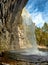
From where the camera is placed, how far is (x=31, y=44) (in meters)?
20.3

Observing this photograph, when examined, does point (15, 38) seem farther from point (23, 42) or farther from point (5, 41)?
point (23, 42)

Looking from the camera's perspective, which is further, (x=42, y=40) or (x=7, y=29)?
(x=42, y=40)

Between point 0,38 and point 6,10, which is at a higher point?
point 6,10

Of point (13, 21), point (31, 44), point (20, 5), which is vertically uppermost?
point (20, 5)

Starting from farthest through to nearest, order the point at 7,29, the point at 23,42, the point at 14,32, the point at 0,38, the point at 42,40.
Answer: the point at 42,40, the point at 23,42, the point at 14,32, the point at 7,29, the point at 0,38

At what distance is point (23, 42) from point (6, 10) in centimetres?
745

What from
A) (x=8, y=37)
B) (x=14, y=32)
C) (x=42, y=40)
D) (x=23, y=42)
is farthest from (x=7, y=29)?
(x=42, y=40)

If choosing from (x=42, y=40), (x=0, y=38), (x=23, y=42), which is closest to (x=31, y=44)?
(x=23, y=42)

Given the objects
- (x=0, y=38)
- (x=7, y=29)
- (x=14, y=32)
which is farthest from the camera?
(x=14, y=32)

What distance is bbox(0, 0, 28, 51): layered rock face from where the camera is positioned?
12.9 m

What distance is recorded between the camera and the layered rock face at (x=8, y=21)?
12.9 metres

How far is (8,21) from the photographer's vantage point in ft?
45.5

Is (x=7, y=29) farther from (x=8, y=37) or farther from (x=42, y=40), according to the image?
(x=42, y=40)

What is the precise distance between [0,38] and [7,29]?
1.08 metres
